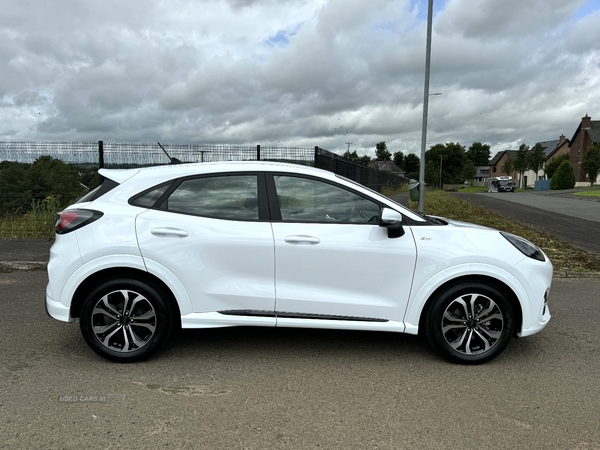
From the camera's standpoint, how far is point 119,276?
12.2 feet

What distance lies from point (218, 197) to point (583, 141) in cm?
7475

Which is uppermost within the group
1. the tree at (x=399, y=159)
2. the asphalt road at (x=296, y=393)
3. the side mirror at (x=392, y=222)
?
the tree at (x=399, y=159)

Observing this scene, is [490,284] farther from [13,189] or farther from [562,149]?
[562,149]

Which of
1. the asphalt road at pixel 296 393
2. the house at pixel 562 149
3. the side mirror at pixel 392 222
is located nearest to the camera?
the asphalt road at pixel 296 393

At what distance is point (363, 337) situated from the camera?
14.5 ft

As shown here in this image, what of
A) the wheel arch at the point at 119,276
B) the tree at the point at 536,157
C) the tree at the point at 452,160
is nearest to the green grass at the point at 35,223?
the wheel arch at the point at 119,276

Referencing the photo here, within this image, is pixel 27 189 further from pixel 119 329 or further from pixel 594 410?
pixel 594 410

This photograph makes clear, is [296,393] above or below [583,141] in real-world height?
below

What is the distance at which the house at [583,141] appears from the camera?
206ft

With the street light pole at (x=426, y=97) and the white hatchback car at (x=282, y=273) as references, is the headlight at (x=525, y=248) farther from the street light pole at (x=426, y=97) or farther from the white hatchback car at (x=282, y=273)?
the street light pole at (x=426, y=97)

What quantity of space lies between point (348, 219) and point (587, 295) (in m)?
4.32

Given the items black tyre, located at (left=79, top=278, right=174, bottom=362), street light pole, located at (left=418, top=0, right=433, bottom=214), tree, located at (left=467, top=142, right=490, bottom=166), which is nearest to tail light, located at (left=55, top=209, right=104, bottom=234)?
black tyre, located at (left=79, top=278, right=174, bottom=362)

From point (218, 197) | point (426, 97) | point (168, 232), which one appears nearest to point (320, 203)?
point (218, 197)

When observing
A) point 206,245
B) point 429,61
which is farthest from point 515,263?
point 429,61
